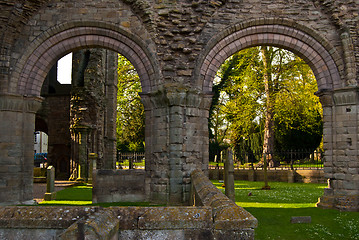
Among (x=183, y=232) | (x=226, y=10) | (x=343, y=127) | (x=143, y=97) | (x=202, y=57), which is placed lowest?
(x=183, y=232)

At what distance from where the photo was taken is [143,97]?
31.6 ft

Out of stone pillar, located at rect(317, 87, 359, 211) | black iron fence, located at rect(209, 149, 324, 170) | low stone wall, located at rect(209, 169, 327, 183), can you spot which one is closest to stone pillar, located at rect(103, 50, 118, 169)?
low stone wall, located at rect(209, 169, 327, 183)

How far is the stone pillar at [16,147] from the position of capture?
30.3ft

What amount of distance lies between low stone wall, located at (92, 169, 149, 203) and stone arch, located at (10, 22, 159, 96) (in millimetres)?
2465

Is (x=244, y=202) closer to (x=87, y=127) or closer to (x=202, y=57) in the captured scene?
(x=202, y=57)

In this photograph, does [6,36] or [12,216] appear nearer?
[12,216]

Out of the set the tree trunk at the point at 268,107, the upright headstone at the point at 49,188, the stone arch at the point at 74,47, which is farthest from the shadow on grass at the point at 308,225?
the tree trunk at the point at 268,107

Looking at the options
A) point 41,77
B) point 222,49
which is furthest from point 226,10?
point 41,77

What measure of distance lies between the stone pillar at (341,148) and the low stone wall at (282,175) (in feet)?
25.4

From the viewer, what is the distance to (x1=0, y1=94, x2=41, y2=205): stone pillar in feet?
30.3

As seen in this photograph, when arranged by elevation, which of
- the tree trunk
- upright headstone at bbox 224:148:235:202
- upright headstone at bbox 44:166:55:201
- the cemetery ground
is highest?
the tree trunk

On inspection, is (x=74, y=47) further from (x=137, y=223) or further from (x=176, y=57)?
(x=137, y=223)

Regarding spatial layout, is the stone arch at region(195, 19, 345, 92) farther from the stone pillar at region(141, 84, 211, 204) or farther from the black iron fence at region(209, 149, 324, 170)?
the black iron fence at region(209, 149, 324, 170)

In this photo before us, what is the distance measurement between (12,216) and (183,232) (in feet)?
4.39
